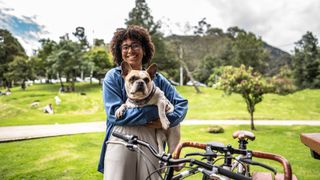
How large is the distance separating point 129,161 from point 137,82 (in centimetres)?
66

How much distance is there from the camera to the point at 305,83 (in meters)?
36.7

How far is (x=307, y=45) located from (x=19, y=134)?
41.2 meters

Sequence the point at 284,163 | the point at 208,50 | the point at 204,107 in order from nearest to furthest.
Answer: the point at 284,163
the point at 204,107
the point at 208,50

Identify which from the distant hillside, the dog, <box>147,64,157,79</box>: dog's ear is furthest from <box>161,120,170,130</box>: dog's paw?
the distant hillside

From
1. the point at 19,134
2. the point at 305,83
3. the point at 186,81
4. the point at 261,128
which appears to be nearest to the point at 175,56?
the point at 186,81

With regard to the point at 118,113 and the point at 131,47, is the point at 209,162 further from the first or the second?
the point at 131,47

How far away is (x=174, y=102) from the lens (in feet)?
8.77

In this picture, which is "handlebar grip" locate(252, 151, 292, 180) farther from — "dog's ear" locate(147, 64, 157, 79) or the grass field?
the grass field

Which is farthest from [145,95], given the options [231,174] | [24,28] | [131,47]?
[24,28]

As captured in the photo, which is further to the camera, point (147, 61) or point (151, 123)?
point (147, 61)

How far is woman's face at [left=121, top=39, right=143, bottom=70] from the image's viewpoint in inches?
103

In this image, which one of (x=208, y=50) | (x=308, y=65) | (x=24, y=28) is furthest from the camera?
(x=208, y=50)

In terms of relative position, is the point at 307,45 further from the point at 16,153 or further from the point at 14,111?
the point at 16,153

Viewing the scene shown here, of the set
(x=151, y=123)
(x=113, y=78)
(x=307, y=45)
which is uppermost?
(x=307, y=45)
